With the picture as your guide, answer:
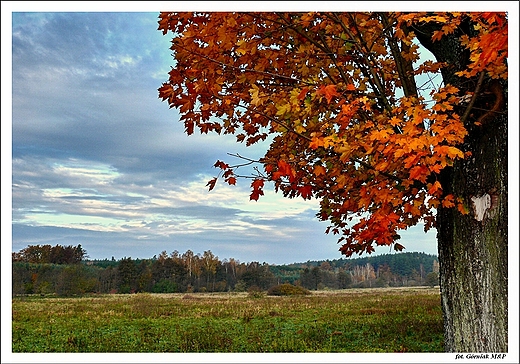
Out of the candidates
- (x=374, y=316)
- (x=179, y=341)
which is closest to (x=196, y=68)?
(x=179, y=341)

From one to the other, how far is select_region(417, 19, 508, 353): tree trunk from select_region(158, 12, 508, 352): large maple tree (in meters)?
0.01

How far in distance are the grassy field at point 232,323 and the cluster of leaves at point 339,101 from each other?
454 centimetres

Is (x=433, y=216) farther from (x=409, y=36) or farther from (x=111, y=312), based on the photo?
(x=111, y=312)

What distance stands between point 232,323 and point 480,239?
852cm

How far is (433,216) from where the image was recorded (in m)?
4.99

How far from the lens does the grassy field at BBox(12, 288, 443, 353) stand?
29.1 ft

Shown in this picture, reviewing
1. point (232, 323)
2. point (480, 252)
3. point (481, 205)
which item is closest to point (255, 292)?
point (232, 323)

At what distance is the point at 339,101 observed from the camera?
4320 millimetres

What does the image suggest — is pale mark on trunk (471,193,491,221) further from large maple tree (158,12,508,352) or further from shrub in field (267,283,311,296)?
shrub in field (267,283,311,296)

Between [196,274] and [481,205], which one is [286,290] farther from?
[481,205]

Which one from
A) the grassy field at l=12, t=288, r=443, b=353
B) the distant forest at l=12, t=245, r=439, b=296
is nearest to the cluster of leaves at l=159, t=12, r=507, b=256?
the grassy field at l=12, t=288, r=443, b=353

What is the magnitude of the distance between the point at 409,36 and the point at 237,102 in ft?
6.88

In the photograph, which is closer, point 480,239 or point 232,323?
point 480,239

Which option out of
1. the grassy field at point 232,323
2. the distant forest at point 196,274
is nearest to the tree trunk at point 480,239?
the grassy field at point 232,323
